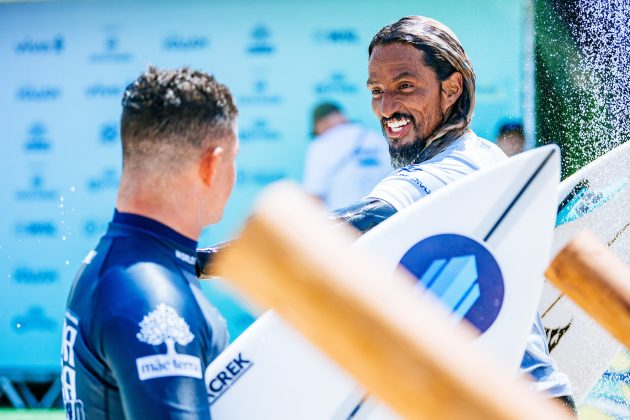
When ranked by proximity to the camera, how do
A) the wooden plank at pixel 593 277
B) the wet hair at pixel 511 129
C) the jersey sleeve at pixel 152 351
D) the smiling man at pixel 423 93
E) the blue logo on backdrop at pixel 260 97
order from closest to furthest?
the wooden plank at pixel 593 277, the jersey sleeve at pixel 152 351, the smiling man at pixel 423 93, the wet hair at pixel 511 129, the blue logo on backdrop at pixel 260 97

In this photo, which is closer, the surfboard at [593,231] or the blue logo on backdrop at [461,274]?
the blue logo on backdrop at [461,274]

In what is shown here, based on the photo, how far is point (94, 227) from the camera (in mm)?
6246

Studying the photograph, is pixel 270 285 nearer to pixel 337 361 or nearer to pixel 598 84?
pixel 337 361

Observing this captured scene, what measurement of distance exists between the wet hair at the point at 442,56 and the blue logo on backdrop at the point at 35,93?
4.14 m

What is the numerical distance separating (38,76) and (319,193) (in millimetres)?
2188

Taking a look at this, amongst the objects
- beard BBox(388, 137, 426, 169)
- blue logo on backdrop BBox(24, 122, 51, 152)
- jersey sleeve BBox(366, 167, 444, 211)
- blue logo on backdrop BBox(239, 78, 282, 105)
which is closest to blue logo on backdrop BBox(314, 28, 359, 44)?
blue logo on backdrop BBox(239, 78, 282, 105)

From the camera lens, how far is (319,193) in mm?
5852

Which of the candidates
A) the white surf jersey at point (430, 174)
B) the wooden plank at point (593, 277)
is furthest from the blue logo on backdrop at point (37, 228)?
the wooden plank at point (593, 277)

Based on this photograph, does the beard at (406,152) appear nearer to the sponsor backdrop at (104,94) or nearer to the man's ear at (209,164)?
the man's ear at (209,164)

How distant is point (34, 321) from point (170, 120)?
16.2 feet

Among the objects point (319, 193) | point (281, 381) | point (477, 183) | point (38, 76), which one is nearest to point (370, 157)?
point (319, 193)

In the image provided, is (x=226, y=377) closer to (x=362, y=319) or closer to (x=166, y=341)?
(x=166, y=341)

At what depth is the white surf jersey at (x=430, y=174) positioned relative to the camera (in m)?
2.60

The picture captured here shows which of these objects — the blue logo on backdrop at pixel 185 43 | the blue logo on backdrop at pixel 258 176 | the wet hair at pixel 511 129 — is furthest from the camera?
the blue logo on backdrop at pixel 185 43
